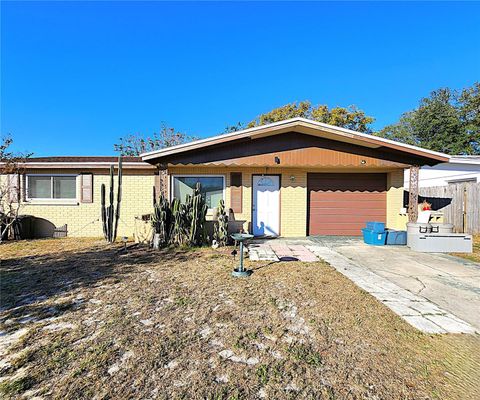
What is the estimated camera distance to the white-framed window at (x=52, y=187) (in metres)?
10.2

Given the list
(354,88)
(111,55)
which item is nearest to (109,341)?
(111,55)

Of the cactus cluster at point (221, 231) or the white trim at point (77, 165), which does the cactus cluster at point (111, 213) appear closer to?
the white trim at point (77, 165)

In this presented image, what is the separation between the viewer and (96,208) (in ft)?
33.6

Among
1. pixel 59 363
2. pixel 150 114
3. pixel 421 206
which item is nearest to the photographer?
pixel 59 363

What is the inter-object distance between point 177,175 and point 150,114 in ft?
62.0

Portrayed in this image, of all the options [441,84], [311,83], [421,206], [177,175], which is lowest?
[421,206]

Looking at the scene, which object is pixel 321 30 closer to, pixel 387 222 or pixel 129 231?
pixel 387 222

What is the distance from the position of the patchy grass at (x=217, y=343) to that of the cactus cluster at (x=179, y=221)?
2.83 metres

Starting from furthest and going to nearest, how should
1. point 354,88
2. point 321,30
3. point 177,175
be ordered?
point 354,88
point 321,30
point 177,175

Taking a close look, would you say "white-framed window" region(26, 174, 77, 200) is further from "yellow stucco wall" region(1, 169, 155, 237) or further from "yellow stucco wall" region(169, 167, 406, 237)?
"yellow stucco wall" region(169, 167, 406, 237)

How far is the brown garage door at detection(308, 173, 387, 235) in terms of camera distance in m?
10.2

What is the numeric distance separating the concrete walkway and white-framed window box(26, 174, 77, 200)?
756 centimetres

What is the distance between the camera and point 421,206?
8820 millimetres

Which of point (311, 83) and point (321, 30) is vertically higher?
point (311, 83)
